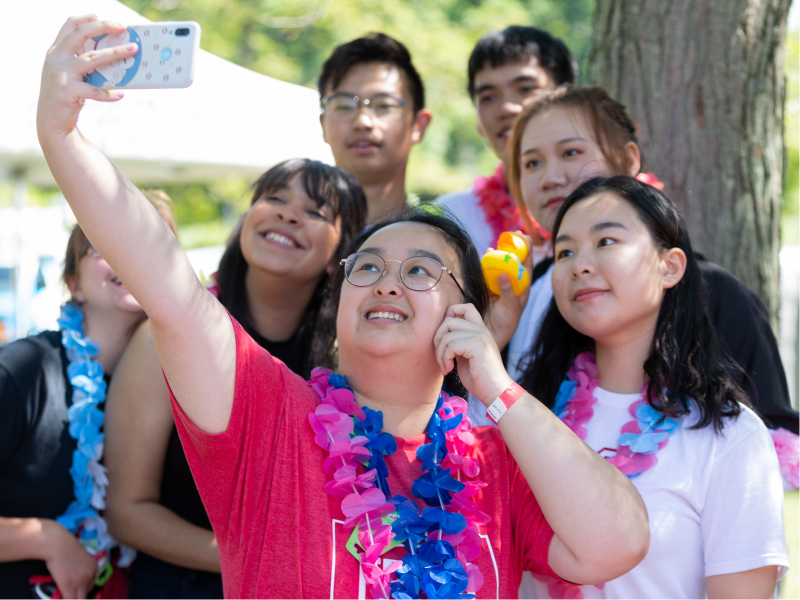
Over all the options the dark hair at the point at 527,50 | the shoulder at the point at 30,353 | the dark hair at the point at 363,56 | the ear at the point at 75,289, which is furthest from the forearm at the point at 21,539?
the dark hair at the point at 527,50

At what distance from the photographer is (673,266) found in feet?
7.22

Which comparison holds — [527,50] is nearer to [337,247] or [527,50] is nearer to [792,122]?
[337,247]

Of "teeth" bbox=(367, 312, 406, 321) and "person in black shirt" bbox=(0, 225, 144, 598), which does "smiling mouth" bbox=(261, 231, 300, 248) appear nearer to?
"person in black shirt" bbox=(0, 225, 144, 598)

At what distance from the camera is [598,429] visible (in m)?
2.14

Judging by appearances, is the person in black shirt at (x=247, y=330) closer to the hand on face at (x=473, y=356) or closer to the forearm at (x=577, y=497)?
the hand on face at (x=473, y=356)

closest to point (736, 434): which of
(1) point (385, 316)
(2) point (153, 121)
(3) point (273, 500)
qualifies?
(1) point (385, 316)

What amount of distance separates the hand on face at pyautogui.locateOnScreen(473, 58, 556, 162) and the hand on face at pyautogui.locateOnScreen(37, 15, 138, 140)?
2.67 m

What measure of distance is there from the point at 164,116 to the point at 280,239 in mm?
2353

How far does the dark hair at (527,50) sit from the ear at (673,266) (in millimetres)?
2049

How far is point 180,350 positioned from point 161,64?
0.57m

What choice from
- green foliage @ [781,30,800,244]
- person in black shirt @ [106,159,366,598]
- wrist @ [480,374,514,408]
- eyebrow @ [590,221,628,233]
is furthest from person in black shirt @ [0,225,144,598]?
green foliage @ [781,30,800,244]

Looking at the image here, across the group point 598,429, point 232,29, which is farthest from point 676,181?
point 232,29

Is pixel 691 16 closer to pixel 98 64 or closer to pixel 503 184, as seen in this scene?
pixel 503 184

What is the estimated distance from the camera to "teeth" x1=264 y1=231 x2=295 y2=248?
276cm
